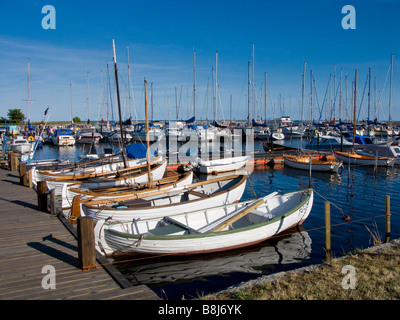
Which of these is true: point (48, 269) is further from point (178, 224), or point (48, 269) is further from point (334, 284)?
point (334, 284)

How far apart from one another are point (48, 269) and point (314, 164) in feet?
85.4

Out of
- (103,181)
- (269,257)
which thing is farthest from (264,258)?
(103,181)

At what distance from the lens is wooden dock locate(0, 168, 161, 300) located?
5848mm

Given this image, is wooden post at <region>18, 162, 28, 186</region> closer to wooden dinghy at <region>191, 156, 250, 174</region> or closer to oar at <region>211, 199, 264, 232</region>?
oar at <region>211, 199, 264, 232</region>

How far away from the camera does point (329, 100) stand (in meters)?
70.2

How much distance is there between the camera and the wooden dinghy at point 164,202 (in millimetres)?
11062

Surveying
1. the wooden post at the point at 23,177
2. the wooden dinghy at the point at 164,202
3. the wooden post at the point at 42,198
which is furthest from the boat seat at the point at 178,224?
the wooden post at the point at 23,177

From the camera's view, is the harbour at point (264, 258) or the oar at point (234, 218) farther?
the oar at point (234, 218)

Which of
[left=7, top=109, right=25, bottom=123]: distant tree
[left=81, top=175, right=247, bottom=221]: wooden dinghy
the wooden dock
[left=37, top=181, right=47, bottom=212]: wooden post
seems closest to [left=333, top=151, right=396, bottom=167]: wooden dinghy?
[left=81, top=175, right=247, bottom=221]: wooden dinghy

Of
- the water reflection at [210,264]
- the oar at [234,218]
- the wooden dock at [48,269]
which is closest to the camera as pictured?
the wooden dock at [48,269]

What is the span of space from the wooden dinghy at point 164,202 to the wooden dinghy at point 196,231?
25.3 inches

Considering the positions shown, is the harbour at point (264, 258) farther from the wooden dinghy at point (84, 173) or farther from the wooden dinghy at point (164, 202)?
the wooden dinghy at point (84, 173)
